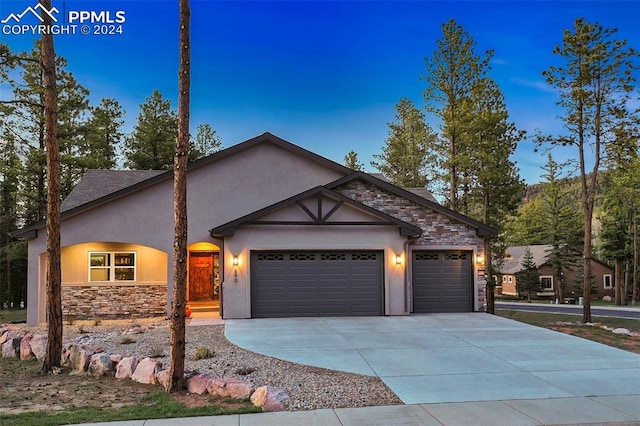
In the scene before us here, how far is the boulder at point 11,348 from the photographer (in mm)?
10320

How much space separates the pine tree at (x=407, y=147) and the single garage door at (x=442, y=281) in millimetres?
19579

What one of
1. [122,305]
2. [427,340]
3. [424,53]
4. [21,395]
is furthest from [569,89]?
[21,395]

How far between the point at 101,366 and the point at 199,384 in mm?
2299

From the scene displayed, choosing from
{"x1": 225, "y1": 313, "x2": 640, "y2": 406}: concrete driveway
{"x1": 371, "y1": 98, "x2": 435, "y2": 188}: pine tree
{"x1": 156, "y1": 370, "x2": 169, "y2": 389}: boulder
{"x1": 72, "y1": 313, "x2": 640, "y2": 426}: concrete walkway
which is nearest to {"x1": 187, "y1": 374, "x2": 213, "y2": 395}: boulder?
{"x1": 156, "y1": 370, "x2": 169, "y2": 389}: boulder

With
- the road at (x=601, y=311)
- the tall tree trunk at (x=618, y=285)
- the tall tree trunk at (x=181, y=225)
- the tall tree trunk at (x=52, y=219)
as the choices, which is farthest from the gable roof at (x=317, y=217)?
the tall tree trunk at (x=618, y=285)

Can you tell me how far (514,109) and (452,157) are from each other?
449 cm

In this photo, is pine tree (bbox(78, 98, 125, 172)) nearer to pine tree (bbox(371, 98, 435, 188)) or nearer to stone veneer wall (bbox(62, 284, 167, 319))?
stone veneer wall (bbox(62, 284, 167, 319))

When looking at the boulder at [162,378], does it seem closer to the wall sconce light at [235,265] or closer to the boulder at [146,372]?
the boulder at [146,372]

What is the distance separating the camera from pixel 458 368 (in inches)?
329

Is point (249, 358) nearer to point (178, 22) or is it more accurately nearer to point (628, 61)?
point (178, 22)

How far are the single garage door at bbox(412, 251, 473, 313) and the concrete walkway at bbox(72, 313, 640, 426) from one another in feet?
6.94

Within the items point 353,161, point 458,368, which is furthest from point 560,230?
point 458,368

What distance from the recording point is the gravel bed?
21.6 ft

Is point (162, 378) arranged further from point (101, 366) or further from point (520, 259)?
point (520, 259)
